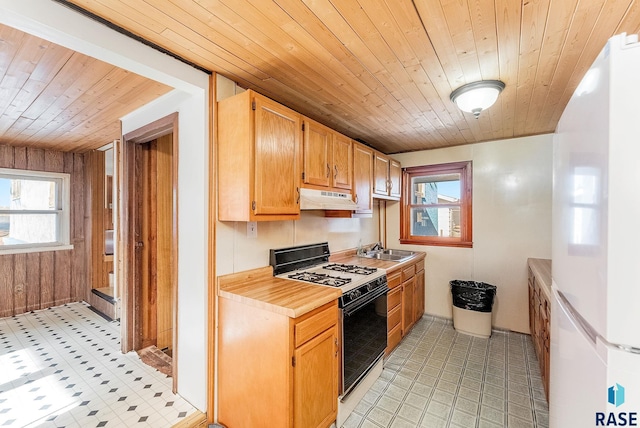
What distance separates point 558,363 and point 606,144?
3.12 feet

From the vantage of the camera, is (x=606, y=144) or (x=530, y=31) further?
(x=530, y=31)

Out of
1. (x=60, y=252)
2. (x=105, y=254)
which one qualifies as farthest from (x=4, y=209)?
(x=105, y=254)

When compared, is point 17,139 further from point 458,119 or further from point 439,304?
point 439,304

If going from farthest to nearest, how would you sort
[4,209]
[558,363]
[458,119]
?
[4,209]
[458,119]
[558,363]

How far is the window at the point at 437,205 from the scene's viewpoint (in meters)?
3.62

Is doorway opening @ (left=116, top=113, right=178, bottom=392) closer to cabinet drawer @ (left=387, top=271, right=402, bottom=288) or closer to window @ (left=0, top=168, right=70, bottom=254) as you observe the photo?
cabinet drawer @ (left=387, top=271, right=402, bottom=288)

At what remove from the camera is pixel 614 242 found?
60cm

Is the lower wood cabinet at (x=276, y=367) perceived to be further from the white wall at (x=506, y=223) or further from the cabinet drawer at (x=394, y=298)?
the white wall at (x=506, y=223)

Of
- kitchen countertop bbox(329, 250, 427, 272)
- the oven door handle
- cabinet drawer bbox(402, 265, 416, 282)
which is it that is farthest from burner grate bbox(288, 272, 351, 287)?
cabinet drawer bbox(402, 265, 416, 282)

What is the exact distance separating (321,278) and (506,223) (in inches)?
102

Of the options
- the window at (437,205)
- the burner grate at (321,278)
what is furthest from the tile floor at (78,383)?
the window at (437,205)
